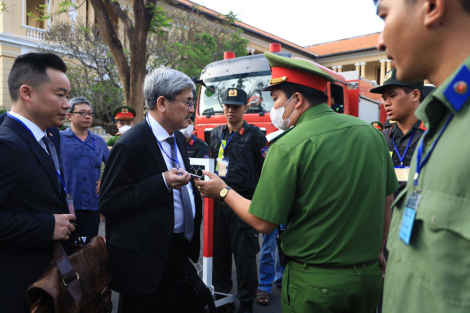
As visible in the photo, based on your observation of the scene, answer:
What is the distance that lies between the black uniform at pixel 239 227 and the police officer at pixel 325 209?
190 cm

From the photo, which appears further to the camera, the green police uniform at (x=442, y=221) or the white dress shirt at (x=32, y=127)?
the white dress shirt at (x=32, y=127)

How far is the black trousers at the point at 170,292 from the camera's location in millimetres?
2184

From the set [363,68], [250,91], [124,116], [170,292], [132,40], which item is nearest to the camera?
[170,292]

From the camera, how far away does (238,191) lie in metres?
3.99

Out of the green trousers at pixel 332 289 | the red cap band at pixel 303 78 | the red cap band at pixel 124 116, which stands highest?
the red cap band at pixel 124 116

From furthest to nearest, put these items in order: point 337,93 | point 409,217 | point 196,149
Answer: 1. point 337,93
2. point 196,149
3. point 409,217

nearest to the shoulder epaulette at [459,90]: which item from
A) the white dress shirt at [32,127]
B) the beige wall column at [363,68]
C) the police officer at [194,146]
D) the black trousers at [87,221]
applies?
the white dress shirt at [32,127]

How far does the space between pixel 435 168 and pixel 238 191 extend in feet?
10.6

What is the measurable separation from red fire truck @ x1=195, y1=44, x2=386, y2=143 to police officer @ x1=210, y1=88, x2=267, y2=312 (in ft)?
8.27

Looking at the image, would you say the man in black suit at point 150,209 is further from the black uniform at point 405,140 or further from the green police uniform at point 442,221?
the black uniform at point 405,140

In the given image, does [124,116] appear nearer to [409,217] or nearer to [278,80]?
[278,80]

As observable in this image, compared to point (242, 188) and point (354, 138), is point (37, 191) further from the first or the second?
point (242, 188)

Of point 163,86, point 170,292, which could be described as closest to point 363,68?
point 163,86

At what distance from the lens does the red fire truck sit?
7.21m
